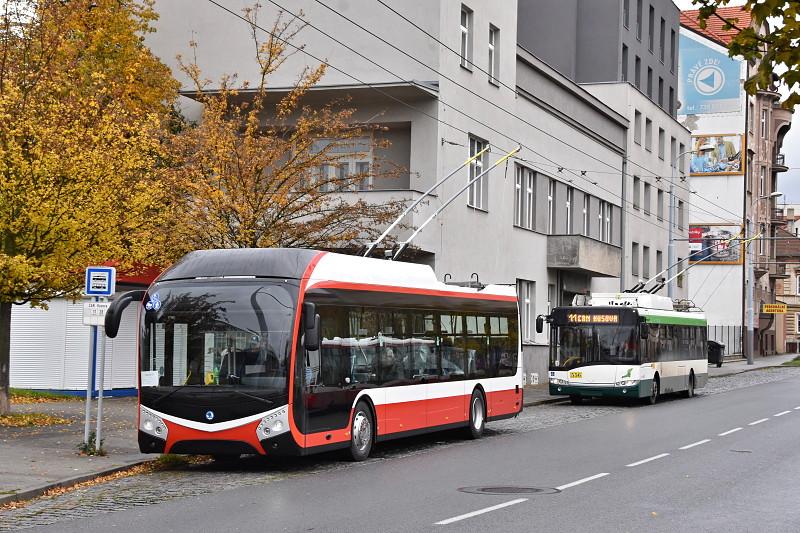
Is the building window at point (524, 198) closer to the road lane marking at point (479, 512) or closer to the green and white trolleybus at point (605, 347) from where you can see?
the green and white trolleybus at point (605, 347)

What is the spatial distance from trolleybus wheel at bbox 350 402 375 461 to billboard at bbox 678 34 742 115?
70270mm

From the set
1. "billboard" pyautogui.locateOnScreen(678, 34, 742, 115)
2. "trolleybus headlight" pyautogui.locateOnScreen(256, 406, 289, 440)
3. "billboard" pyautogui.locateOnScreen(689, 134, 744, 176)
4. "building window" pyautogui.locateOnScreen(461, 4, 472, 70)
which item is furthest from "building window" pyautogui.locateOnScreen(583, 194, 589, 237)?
"billboard" pyautogui.locateOnScreen(689, 134, 744, 176)

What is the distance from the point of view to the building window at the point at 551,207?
45.7m

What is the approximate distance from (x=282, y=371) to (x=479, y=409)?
24.2ft

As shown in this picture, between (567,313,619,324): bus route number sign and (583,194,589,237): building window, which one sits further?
(583,194,589,237): building window

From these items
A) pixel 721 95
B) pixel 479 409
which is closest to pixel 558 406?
pixel 479 409

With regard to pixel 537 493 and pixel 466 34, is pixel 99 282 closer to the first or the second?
pixel 537 493

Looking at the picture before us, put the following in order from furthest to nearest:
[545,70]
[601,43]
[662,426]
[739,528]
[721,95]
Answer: [721,95], [601,43], [545,70], [662,426], [739,528]

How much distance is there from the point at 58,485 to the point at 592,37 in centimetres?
4494

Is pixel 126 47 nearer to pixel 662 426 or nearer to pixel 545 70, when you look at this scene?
pixel 545 70

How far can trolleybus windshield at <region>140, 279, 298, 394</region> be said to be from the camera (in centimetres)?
1585

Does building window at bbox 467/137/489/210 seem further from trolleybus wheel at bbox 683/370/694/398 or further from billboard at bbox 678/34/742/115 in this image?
billboard at bbox 678/34/742/115

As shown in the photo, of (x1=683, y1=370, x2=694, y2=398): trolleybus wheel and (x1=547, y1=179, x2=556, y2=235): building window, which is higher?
(x1=547, y1=179, x2=556, y2=235): building window

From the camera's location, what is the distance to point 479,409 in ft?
73.7
